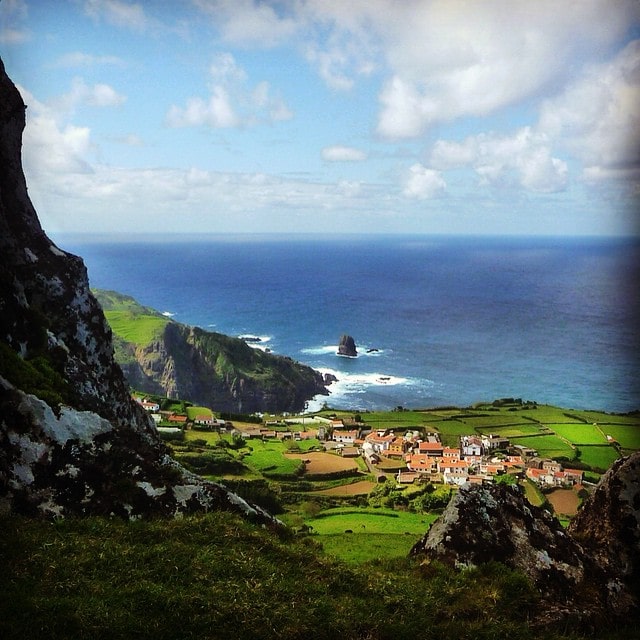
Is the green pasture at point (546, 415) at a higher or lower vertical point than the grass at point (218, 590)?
lower

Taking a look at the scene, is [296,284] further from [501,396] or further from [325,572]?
[325,572]

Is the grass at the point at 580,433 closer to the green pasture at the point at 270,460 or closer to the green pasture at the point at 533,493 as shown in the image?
the green pasture at the point at 533,493

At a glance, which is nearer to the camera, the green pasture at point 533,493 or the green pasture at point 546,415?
the green pasture at point 533,493

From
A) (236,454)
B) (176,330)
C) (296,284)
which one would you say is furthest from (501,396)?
(296,284)

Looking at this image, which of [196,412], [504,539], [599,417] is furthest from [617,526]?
[196,412]

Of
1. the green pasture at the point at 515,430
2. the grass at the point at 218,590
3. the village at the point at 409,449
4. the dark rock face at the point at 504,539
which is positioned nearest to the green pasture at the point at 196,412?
the village at the point at 409,449

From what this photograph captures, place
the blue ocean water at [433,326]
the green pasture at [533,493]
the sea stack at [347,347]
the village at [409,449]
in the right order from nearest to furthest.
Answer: the green pasture at [533,493], the village at [409,449], the blue ocean water at [433,326], the sea stack at [347,347]
